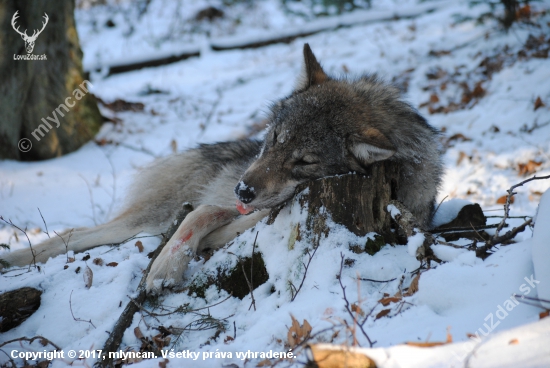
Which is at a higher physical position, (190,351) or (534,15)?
(534,15)

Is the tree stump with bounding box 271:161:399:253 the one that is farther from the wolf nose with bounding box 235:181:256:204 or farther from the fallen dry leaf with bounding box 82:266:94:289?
the fallen dry leaf with bounding box 82:266:94:289

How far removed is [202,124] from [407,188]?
655 cm

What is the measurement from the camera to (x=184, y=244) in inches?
127

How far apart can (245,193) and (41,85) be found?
578 centimetres

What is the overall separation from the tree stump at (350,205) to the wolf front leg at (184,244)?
1030mm

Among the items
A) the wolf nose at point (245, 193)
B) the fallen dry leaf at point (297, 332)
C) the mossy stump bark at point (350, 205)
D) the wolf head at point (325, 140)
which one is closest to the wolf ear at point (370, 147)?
the wolf head at point (325, 140)

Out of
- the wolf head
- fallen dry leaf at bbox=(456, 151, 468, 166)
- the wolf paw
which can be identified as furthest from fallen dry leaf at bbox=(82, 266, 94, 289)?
fallen dry leaf at bbox=(456, 151, 468, 166)

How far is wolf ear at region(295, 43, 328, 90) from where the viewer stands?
152 inches

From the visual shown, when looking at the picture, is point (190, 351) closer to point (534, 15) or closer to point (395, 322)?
point (395, 322)

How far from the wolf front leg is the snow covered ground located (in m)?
0.12

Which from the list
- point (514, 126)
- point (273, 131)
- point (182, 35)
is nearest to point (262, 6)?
point (182, 35)

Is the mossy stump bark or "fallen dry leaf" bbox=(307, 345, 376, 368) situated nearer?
"fallen dry leaf" bbox=(307, 345, 376, 368)

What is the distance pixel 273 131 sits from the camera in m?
3.41

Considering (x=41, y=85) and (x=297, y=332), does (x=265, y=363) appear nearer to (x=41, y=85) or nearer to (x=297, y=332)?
(x=297, y=332)
